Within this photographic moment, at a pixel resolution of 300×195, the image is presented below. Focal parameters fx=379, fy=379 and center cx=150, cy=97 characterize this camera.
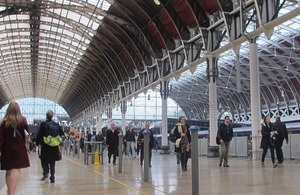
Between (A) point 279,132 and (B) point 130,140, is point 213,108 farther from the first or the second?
(A) point 279,132

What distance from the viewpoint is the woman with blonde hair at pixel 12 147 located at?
19.5 ft

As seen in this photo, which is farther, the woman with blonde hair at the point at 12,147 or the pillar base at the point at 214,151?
the pillar base at the point at 214,151

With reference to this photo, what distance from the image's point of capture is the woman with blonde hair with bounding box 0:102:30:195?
5.96 meters

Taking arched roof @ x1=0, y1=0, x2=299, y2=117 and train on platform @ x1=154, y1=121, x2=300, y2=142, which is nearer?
arched roof @ x1=0, y1=0, x2=299, y2=117

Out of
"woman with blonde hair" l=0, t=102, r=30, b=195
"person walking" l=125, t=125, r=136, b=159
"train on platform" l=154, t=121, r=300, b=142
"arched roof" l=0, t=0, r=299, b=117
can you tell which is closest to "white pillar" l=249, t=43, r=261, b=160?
"arched roof" l=0, t=0, r=299, b=117

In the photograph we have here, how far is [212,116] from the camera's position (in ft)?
70.9

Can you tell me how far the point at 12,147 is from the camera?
6.05 metres

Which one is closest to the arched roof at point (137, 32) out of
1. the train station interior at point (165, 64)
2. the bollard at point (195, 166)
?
the train station interior at point (165, 64)

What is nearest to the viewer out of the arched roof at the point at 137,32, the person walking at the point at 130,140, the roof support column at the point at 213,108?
the roof support column at the point at 213,108

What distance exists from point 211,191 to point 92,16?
28.5m

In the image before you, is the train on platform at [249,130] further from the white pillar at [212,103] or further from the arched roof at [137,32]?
the white pillar at [212,103]

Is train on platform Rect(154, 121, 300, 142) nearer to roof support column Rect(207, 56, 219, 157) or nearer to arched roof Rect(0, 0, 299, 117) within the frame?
arched roof Rect(0, 0, 299, 117)

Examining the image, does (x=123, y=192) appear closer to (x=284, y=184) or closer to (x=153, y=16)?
(x=284, y=184)

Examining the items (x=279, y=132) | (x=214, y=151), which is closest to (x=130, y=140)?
(x=214, y=151)
